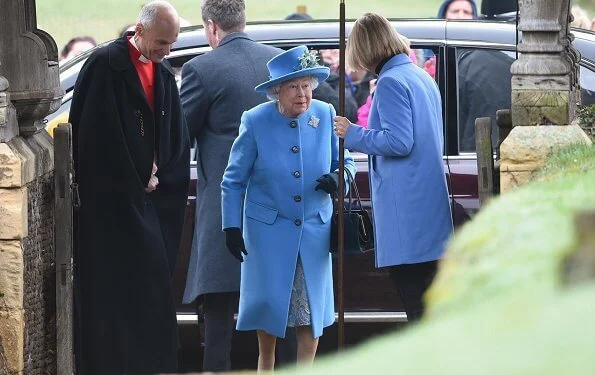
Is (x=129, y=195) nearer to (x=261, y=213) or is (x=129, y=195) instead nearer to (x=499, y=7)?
(x=261, y=213)

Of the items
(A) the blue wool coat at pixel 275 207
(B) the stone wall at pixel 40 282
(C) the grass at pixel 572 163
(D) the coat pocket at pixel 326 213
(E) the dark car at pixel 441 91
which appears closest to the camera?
(C) the grass at pixel 572 163

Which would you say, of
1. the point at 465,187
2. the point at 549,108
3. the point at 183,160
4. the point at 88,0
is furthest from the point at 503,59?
the point at 88,0

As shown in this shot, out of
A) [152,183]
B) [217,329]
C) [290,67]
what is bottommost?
[217,329]

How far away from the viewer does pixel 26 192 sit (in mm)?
5734

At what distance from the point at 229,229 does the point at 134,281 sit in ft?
1.84

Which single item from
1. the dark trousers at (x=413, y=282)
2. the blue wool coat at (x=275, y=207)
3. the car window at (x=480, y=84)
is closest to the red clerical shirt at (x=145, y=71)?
the blue wool coat at (x=275, y=207)

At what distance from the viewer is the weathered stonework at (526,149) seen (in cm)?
596

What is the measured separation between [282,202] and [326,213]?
0.79ft

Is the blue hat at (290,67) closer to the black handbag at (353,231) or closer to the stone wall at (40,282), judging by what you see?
the black handbag at (353,231)

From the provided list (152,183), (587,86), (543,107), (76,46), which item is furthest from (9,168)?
(76,46)

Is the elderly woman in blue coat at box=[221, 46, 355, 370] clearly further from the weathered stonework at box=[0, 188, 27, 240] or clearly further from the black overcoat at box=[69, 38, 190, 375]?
the weathered stonework at box=[0, 188, 27, 240]

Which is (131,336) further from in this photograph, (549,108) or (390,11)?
(390,11)

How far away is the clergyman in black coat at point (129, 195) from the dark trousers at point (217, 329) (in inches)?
7.1

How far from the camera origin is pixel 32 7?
6121 mm
